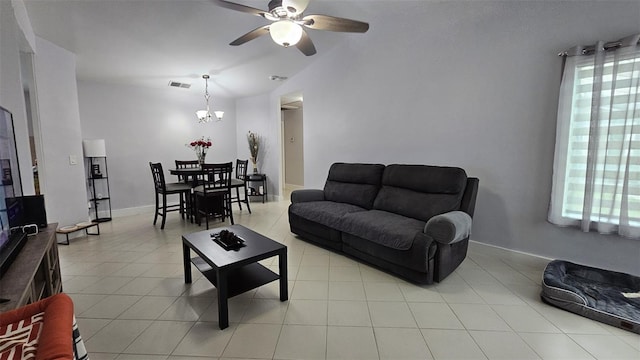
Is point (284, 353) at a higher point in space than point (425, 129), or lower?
lower

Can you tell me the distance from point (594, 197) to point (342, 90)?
3207 mm

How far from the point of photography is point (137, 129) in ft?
16.2

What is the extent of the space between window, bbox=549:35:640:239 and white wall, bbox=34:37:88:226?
5476mm

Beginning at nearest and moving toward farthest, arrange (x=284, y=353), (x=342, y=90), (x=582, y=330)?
(x=284, y=353), (x=582, y=330), (x=342, y=90)

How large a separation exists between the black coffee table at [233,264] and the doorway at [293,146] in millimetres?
5240

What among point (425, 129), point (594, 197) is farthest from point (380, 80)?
point (594, 197)

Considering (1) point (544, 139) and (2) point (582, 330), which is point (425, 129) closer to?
Result: (1) point (544, 139)

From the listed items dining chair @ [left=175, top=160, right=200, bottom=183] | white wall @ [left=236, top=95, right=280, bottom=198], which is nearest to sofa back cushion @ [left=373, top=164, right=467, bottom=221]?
white wall @ [left=236, top=95, right=280, bottom=198]

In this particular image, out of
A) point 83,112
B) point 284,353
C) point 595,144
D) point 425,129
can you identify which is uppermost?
point 83,112

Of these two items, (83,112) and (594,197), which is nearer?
(594,197)

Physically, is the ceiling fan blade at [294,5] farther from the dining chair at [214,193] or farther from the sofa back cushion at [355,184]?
the dining chair at [214,193]

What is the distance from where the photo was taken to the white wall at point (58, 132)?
3.15 metres

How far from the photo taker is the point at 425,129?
10.9 feet

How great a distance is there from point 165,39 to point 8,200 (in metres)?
2.36
